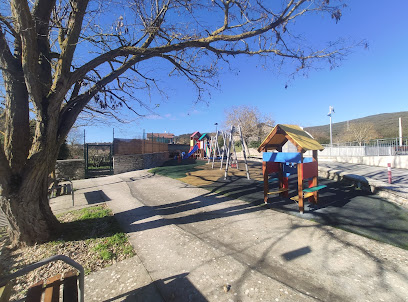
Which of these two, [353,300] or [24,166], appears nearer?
[353,300]

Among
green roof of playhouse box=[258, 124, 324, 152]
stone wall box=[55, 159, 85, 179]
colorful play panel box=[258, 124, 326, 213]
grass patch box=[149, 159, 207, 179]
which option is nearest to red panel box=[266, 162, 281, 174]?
colorful play panel box=[258, 124, 326, 213]

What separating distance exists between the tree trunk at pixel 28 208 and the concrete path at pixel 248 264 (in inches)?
58.7

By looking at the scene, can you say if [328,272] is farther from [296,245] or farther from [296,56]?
[296,56]

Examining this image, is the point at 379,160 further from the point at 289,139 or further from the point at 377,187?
the point at 289,139

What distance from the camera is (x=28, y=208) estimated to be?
3508mm

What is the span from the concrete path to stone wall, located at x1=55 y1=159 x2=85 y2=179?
9.43 meters

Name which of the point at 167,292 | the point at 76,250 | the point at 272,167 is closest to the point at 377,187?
the point at 272,167

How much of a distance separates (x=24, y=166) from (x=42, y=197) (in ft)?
2.29

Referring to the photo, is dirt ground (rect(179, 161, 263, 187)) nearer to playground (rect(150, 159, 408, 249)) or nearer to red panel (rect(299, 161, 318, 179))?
playground (rect(150, 159, 408, 249))

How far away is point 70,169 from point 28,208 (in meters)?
9.79

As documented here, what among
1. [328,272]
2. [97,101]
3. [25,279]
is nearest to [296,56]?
[328,272]

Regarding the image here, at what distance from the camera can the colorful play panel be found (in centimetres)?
493

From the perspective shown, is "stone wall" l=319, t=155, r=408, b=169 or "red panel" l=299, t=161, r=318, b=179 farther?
"stone wall" l=319, t=155, r=408, b=169

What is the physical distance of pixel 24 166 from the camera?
344 centimetres
